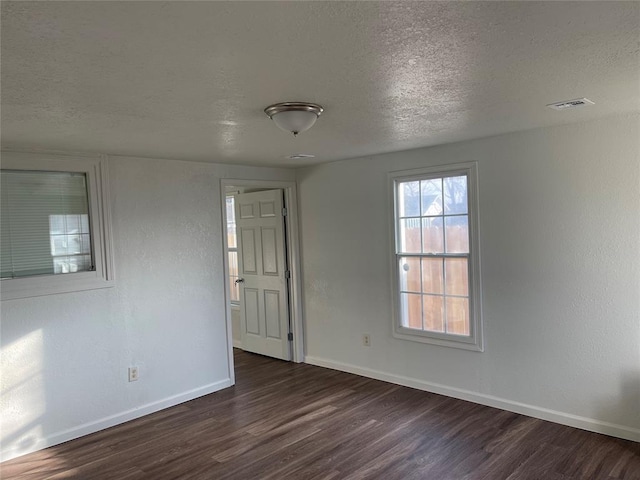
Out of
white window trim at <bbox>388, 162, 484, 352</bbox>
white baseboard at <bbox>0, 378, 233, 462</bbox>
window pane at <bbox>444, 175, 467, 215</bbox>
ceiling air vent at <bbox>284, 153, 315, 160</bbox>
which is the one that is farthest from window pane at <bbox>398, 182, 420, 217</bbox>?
white baseboard at <bbox>0, 378, 233, 462</bbox>

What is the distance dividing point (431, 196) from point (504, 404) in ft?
6.09

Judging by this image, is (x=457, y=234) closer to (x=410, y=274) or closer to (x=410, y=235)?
(x=410, y=235)

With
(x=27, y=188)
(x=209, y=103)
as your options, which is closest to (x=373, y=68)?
(x=209, y=103)

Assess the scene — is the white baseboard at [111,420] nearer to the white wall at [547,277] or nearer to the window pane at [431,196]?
the white wall at [547,277]

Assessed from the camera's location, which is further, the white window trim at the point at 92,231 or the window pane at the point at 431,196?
the window pane at the point at 431,196

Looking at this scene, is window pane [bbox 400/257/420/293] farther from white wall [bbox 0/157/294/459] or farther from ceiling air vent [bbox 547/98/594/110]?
ceiling air vent [bbox 547/98/594/110]

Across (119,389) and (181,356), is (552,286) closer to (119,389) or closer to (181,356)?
(181,356)

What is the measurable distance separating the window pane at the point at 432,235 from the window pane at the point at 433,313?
44 cm

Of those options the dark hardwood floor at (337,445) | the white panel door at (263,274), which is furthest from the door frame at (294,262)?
the dark hardwood floor at (337,445)

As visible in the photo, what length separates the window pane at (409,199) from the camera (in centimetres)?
433

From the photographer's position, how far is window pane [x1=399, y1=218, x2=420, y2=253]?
14.2 feet

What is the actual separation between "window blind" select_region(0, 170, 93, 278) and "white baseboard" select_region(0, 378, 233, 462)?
1.24 meters

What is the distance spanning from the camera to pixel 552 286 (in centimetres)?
350

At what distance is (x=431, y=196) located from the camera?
4219 millimetres
